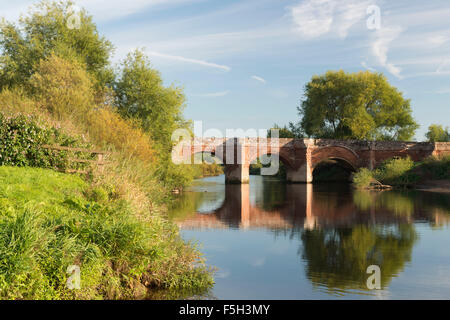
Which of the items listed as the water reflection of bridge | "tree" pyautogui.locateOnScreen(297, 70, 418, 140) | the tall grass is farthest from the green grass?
"tree" pyautogui.locateOnScreen(297, 70, 418, 140)

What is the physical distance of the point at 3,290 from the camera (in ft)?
22.1

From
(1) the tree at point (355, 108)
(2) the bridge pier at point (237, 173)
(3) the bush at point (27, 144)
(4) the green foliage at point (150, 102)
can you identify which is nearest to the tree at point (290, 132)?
(1) the tree at point (355, 108)

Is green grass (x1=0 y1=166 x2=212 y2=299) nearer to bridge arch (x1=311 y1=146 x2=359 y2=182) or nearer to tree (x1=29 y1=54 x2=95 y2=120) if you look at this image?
tree (x1=29 y1=54 x2=95 y2=120)

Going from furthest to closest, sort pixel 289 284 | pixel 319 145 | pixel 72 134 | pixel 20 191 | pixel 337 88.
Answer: pixel 337 88
pixel 319 145
pixel 72 134
pixel 20 191
pixel 289 284

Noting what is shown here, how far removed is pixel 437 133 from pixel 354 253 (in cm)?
7595

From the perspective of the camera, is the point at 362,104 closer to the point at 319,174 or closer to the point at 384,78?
the point at 384,78

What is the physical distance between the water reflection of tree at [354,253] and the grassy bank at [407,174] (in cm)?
2392

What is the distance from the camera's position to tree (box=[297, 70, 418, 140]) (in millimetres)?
55938

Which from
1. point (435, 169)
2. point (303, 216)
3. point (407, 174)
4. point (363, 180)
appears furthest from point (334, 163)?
point (303, 216)

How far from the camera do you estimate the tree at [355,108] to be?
55938mm

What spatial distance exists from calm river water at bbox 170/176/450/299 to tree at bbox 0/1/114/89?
16.4 meters

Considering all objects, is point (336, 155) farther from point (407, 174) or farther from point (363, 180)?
point (407, 174)

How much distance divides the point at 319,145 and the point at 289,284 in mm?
39694
